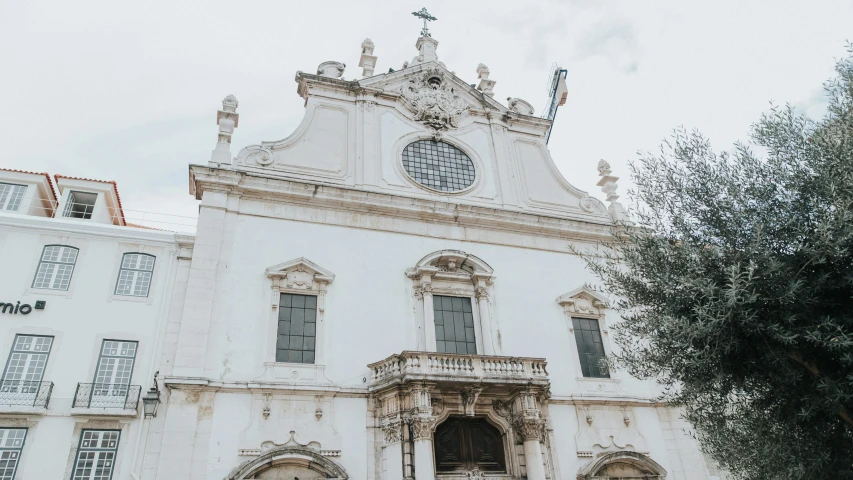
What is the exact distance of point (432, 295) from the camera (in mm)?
16594

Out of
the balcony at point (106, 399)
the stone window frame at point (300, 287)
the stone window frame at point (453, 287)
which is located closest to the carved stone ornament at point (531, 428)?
the stone window frame at point (453, 287)

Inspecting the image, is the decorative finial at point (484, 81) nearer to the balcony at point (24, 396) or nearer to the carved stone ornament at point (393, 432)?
the carved stone ornament at point (393, 432)

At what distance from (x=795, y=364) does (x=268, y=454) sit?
405 inches

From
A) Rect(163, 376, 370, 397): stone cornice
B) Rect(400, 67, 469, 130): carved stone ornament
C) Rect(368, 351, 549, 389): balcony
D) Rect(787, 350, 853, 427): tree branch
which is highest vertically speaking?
Rect(400, 67, 469, 130): carved stone ornament

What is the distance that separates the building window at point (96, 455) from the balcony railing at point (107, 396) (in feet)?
1.82

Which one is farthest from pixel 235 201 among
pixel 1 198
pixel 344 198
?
pixel 1 198

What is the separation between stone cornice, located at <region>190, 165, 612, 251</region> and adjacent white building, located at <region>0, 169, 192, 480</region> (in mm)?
2007

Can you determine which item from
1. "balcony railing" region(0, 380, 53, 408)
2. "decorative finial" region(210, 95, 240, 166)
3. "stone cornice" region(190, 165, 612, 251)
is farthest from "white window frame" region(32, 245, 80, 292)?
"decorative finial" region(210, 95, 240, 166)

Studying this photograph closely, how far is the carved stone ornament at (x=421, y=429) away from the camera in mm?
13328

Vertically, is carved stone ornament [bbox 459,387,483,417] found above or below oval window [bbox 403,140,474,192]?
below

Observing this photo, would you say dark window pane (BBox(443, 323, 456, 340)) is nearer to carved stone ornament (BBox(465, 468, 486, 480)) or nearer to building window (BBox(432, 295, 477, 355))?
building window (BBox(432, 295, 477, 355))

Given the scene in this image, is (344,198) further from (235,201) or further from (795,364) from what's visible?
(795,364)

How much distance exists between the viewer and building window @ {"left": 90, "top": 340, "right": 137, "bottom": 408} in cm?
1287

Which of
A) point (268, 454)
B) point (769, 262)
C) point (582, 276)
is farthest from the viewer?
point (582, 276)
